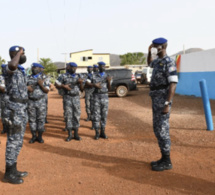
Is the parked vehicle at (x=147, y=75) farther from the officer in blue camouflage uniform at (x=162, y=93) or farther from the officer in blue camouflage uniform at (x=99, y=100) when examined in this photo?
the officer in blue camouflage uniform at (x=162, y=93)

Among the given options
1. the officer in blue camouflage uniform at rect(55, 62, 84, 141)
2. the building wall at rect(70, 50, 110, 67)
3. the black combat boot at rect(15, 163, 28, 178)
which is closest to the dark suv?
the officer in blue camouflage uniform at rect(55, 62, 84, 141)

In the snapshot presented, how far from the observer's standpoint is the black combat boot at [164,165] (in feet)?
12.6

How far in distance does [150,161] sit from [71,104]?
250 cm

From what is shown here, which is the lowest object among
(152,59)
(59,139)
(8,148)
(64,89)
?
(59,139)

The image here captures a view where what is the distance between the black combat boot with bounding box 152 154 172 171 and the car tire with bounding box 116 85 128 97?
1206 cm

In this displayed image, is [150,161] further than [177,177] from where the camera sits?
Yes

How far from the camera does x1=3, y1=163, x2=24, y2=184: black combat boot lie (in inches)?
139

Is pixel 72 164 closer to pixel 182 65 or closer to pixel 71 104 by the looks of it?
pixel 71 104

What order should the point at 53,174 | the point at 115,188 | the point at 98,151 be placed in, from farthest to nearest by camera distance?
1. the point at 98,151
2. the point at 53,174
3. the point at 115,188

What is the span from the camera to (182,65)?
1599 cm

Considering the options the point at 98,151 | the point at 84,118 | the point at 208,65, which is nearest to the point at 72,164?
the point at 98,151

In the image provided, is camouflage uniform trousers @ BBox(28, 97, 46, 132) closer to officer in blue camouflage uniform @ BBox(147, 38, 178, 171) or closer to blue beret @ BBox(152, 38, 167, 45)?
officer in blue camouflage uniform @ BBox(147, 38, 178, 171)

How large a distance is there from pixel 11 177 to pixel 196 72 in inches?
507

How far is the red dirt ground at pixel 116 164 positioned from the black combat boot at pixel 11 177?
0.08m
